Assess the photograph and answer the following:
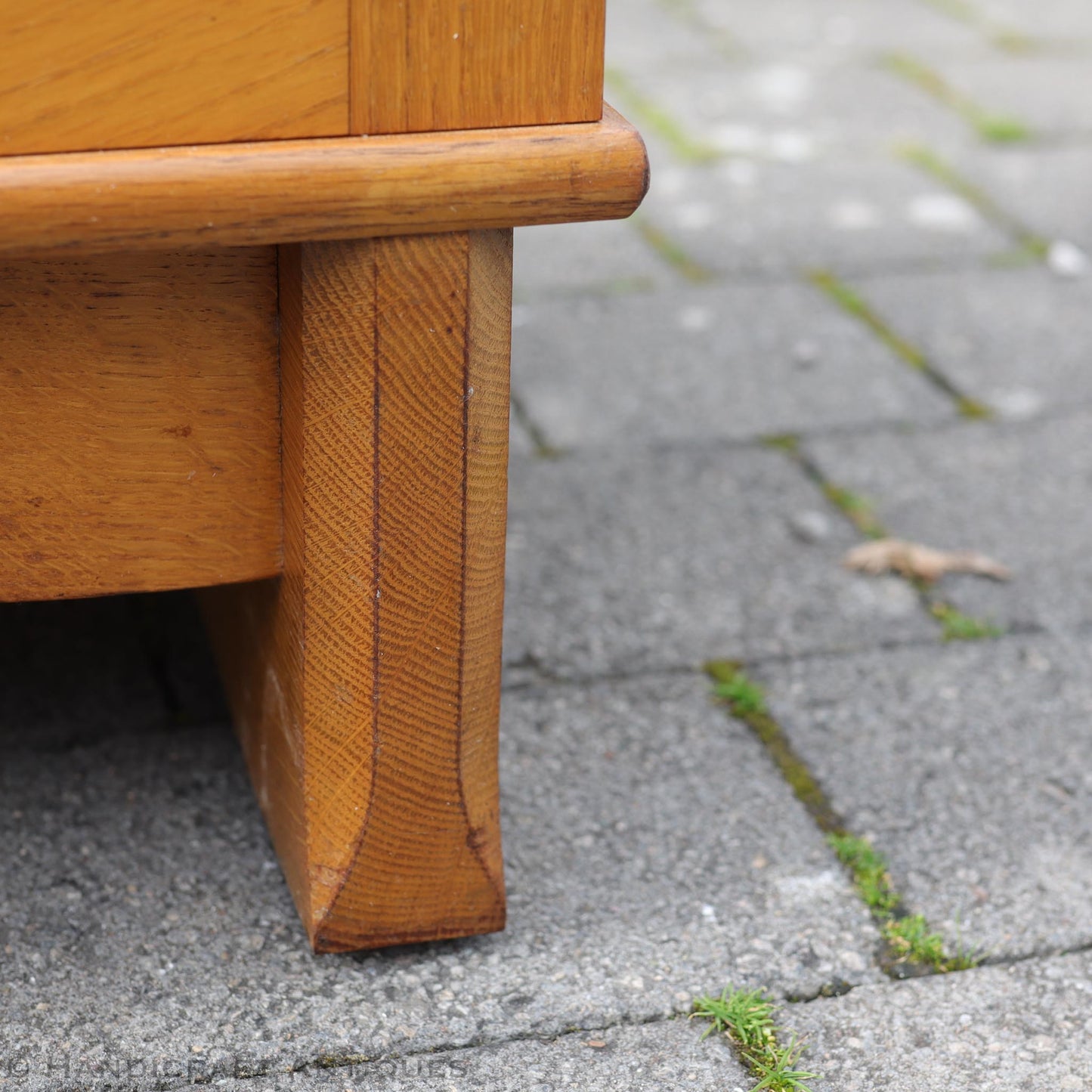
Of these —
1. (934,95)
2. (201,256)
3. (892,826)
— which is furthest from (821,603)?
(934,95)

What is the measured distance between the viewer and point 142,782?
1532mm

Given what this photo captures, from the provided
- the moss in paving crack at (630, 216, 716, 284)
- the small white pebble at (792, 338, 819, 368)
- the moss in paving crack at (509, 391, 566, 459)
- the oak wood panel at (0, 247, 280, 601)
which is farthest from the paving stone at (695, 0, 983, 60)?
the oak wood panel at (0, 247, 280, 601)

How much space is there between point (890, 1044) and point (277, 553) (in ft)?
2.07

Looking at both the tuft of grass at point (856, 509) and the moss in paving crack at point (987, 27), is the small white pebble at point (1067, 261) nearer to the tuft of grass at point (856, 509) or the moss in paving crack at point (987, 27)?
the tuft of grass at point (856, 509)

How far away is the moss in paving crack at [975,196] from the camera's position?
116 inches

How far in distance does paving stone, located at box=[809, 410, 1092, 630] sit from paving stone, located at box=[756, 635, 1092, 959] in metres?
0.10

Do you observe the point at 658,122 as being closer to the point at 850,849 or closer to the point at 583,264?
the point at 583,264

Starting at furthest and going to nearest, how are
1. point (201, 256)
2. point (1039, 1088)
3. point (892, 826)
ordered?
1. point (892, 826)
2. point (1039, 1088)
3. point (201, 256)

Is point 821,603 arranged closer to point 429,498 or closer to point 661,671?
point 661,671

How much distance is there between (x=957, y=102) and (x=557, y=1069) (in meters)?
2.92

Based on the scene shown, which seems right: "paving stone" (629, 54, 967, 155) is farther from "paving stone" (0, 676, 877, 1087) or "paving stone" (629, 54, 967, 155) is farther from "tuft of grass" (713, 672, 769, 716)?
"paving stone" (0, 676, 877, 1087)

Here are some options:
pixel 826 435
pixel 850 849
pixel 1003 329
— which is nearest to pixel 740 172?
pixel 1003 329

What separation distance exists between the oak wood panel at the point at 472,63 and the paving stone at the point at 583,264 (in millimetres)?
1575

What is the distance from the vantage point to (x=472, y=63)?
102 cm
